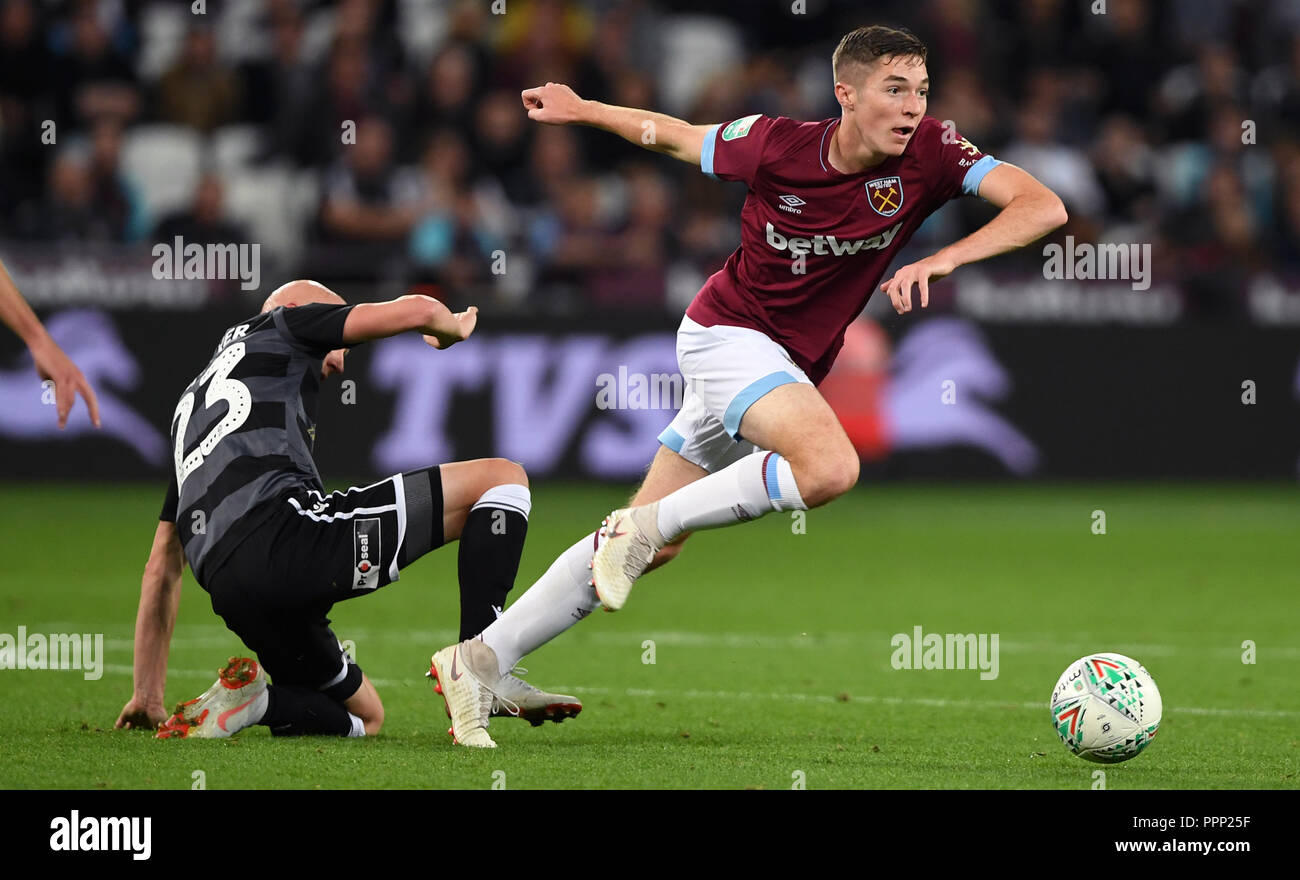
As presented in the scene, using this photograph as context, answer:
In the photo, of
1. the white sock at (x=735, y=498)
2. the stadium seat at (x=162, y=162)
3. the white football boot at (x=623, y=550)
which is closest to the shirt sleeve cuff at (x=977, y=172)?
the white sock at (x=735, y=498)

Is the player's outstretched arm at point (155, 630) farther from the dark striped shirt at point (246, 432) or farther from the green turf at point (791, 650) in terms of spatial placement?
the dark striped shirt at point (246, 432)

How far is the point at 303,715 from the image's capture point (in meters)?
5.93

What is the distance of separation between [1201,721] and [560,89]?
3.26 m

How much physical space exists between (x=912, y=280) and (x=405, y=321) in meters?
1.54

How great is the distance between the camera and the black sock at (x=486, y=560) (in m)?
5.79

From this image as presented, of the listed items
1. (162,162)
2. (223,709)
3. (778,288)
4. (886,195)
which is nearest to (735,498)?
(778,288)

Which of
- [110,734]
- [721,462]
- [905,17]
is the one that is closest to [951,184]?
[721,462]

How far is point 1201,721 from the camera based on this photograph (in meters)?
6.49

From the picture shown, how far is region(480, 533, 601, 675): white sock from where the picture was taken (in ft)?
18.8

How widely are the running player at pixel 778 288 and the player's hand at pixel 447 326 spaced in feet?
2.50

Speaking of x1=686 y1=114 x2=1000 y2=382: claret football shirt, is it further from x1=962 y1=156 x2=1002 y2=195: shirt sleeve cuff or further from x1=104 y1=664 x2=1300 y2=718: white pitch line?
x1=104 y1=664 x2=1300 y2=718: white pitch line
